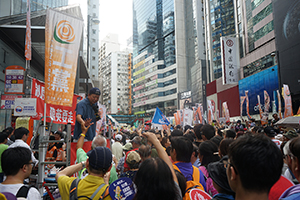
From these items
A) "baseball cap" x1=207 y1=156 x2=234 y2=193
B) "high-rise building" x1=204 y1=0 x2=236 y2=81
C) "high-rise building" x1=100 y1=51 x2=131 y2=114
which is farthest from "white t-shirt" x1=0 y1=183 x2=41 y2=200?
"high-rise building" x1=100 y1=51 x2=131 y2=114

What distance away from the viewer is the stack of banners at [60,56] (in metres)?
4.57

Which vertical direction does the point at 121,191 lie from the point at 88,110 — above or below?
below

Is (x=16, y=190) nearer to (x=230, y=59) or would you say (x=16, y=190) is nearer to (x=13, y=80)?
(x=13, y=80)

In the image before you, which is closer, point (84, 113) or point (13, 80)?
point (84, 113)

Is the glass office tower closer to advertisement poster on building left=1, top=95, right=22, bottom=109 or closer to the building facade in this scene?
the building facade

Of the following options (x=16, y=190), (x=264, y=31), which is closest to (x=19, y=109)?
(x=16, y=190)

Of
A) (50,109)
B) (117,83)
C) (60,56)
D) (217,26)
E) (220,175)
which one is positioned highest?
(117,83)

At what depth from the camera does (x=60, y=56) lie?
4734 mm

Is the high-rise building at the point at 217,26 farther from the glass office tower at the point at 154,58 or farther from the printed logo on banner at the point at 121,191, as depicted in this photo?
the printed logo on banner at the point at 121,191

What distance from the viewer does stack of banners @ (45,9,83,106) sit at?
4569 millimetres

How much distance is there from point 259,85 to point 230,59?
23.3ft

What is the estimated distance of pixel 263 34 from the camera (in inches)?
1104

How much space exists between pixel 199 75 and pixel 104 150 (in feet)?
157

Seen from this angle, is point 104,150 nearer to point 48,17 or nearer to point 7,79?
point 48,17
